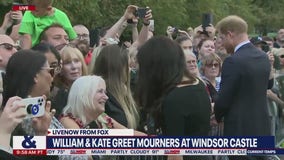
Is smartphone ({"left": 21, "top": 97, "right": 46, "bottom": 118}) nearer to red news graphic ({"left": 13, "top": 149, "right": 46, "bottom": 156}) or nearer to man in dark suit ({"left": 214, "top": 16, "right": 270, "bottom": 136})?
red news graphic ({"left": 13, "top": 149, "right": 46, "bottom": 156})

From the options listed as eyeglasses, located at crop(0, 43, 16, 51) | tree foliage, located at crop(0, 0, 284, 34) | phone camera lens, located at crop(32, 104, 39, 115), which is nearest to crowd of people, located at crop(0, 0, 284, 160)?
eyeglasses, located at crop(0, 43, 16, 51)

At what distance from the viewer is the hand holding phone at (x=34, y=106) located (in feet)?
14.3

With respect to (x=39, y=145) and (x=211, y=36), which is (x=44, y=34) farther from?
(x=211, y=36)

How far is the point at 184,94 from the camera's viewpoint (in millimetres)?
5641

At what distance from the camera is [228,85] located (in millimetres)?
6766

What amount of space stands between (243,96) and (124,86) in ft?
3.98

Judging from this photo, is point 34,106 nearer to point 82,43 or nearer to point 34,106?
point 34,106

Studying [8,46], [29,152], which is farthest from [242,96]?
[29,152]

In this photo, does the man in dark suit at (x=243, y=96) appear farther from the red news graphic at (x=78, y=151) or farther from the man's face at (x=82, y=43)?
the man's face at (x=82, y=43)

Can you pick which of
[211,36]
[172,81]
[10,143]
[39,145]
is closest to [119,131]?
[172,81]

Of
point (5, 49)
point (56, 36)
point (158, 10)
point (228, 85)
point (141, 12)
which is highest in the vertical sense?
point (158, 10)

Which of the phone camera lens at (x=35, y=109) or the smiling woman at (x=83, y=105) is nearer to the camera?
the phone camera lens at (x=35, y=109)

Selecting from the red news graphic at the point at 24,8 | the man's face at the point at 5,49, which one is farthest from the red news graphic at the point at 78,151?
the red news graphic at the point at 24,8

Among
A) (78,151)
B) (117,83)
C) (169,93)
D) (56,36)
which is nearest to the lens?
(78,151)
